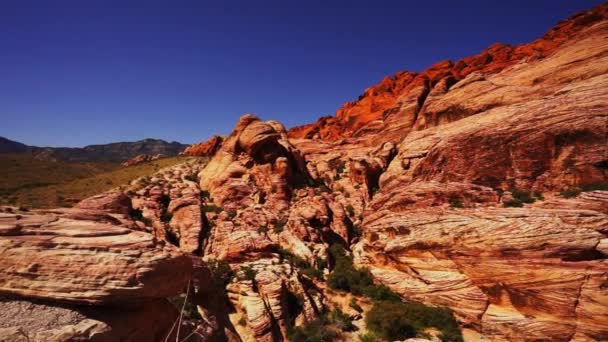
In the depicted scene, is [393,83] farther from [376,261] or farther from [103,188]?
[103,188]

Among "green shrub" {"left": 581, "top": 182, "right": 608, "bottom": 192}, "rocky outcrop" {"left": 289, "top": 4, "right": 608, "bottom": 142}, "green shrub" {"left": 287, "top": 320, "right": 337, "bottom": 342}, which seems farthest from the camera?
"rocky outcrop" {"left": 289, "top": 4, "right": 608, "bottom": 142}

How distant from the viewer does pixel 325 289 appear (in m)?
21.9

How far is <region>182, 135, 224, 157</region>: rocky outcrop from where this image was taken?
52369mm

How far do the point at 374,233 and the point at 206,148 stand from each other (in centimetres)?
3939

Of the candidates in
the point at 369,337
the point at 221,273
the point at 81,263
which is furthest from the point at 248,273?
the point at 81,263

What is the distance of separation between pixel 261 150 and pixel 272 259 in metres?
15.3

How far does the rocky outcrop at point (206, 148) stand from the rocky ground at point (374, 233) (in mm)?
15485

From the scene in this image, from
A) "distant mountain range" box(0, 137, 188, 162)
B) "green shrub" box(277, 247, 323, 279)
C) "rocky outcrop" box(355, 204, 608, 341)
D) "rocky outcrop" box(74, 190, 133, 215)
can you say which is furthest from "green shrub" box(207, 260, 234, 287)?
"distant mountain range" box(0, 137, 188, 162)

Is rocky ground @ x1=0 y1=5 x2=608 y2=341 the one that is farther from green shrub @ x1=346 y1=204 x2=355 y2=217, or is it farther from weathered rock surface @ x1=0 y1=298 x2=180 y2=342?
green shrub @ x1=346 y1=204 x2=355 y2=217

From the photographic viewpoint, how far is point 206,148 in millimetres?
53688

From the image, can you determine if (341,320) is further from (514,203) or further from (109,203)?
(109,203)

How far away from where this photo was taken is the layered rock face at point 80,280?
23.2 feet

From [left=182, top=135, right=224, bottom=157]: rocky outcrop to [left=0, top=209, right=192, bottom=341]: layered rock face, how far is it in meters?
43.7

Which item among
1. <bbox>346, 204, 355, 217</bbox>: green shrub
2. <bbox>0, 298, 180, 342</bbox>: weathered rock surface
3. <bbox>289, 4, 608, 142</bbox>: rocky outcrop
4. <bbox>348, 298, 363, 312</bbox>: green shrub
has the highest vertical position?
<bbox>289, 4, 608, 142</bbox>: rocky outcrop
